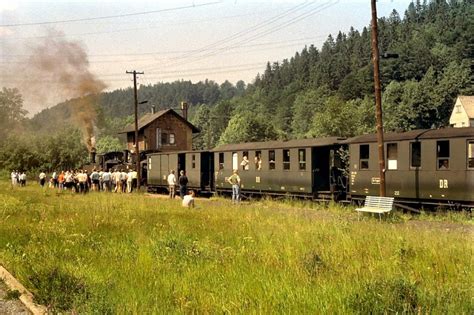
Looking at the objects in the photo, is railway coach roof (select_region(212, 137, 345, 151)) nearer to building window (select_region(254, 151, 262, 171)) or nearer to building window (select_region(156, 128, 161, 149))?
building window (select_region(254, 151, 262, 171))

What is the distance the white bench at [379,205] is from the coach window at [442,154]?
8.58 ft

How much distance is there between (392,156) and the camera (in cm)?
2091

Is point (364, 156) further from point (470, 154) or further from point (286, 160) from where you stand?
point (286, 160)

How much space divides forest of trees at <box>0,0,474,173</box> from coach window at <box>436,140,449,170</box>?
19449 mm

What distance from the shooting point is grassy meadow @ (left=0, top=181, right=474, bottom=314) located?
636 centimetres

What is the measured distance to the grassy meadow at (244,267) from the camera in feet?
20.9

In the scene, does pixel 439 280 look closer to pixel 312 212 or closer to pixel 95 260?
pixel 95 260

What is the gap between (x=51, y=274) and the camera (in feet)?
27.0

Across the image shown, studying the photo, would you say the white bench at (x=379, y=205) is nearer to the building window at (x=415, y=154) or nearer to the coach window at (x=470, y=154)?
the building window at (x=415, y=154)

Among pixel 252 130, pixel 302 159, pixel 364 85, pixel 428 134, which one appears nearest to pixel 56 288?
pixel 428 134

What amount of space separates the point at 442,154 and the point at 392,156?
2.55 meters

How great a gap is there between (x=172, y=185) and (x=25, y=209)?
39.2 feet

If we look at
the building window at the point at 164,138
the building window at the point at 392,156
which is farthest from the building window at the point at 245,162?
the building window at the point at 164,138

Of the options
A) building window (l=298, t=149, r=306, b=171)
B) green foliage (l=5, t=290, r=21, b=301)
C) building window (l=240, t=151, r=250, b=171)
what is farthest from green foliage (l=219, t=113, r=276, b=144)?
green foliage (l=5, t=290, r=21, b=301)
